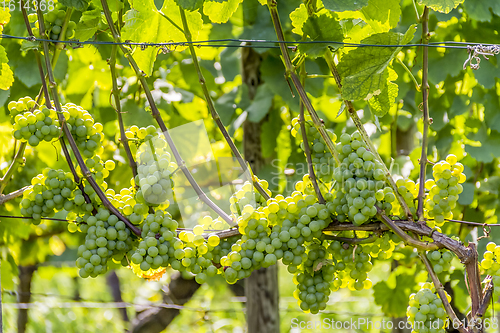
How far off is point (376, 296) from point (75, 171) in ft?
3.84

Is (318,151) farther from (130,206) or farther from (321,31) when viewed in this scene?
(130,206)

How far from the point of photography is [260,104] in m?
1.34

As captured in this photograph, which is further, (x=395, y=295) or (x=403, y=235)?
(x=395, y=295)

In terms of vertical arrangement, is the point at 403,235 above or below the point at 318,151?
below

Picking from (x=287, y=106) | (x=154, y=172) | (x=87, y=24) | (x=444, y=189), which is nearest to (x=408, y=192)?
(x=444, y=189)

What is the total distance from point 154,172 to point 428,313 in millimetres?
464

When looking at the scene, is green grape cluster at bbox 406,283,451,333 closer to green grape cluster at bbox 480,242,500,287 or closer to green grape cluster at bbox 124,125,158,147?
green grape cluster at bbox 480,242,500,287

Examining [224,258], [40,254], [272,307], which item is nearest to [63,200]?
[224,258]

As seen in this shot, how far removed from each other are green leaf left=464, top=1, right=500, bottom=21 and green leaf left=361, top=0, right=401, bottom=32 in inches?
22.0

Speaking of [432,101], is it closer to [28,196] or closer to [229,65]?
[229,65]

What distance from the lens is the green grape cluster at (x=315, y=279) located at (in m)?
0.67

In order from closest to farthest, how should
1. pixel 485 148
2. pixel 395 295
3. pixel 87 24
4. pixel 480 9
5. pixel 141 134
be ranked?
pixel 141 134
pixel 87 24
pixel 480 9
pixel 485 148
pixel 395 295

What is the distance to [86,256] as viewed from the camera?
636 mm

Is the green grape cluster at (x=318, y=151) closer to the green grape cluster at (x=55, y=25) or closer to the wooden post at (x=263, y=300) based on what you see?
the green grape cluster at (x=55, y=25)
